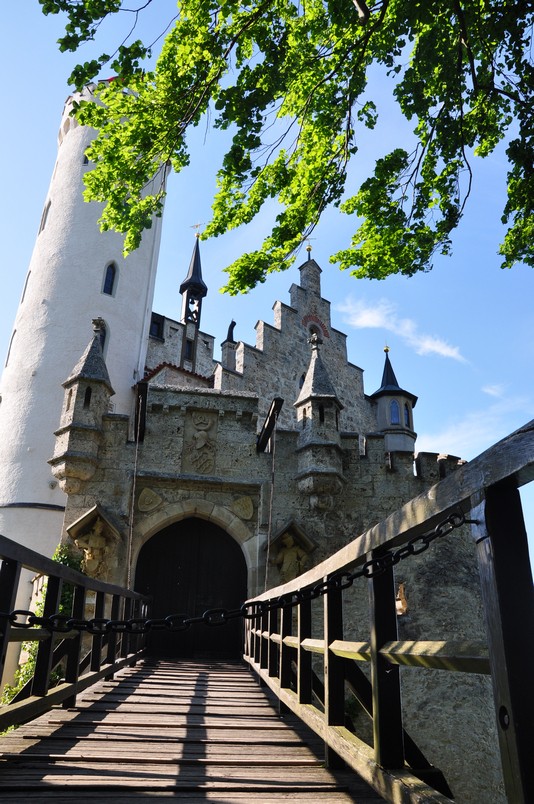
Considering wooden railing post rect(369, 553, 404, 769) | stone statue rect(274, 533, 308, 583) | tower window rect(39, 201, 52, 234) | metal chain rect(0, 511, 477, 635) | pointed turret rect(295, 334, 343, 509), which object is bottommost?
wooden railing post rect(369, 553, 404, 769)

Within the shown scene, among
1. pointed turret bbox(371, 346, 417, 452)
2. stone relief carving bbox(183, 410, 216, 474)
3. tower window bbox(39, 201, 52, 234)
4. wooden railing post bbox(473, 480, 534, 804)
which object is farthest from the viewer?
pointed turret bbox(371, 346, 417, 452)

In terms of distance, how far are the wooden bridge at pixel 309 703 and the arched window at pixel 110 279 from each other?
1306 centimetres

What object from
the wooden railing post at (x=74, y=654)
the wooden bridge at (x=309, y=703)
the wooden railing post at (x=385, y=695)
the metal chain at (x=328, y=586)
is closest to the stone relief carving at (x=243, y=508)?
the wooden bridge at (x=309, y=703)

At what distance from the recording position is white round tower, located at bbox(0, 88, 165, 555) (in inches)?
575

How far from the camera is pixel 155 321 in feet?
84.3

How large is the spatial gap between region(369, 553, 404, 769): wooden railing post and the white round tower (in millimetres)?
13209

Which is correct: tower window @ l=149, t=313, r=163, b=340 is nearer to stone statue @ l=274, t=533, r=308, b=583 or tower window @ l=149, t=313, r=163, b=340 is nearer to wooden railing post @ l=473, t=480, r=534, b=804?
stone statue @ l=274, t=533, r=308, b=583

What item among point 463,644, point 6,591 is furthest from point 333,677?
point 6,591

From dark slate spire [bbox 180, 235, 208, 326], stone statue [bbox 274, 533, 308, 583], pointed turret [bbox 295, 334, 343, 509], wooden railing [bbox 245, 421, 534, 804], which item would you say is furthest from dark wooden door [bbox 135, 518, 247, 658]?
dark slate spire [bbox 180, 235, 208, 326]

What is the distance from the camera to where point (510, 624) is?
58.6 inches

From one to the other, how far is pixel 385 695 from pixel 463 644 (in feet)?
2.37

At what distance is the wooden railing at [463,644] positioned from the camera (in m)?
1.44

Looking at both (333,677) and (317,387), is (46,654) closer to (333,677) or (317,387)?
(333,677)

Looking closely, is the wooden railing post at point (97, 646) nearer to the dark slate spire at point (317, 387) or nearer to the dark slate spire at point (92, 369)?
Answer: the dark slate spire at point (92, 369)
